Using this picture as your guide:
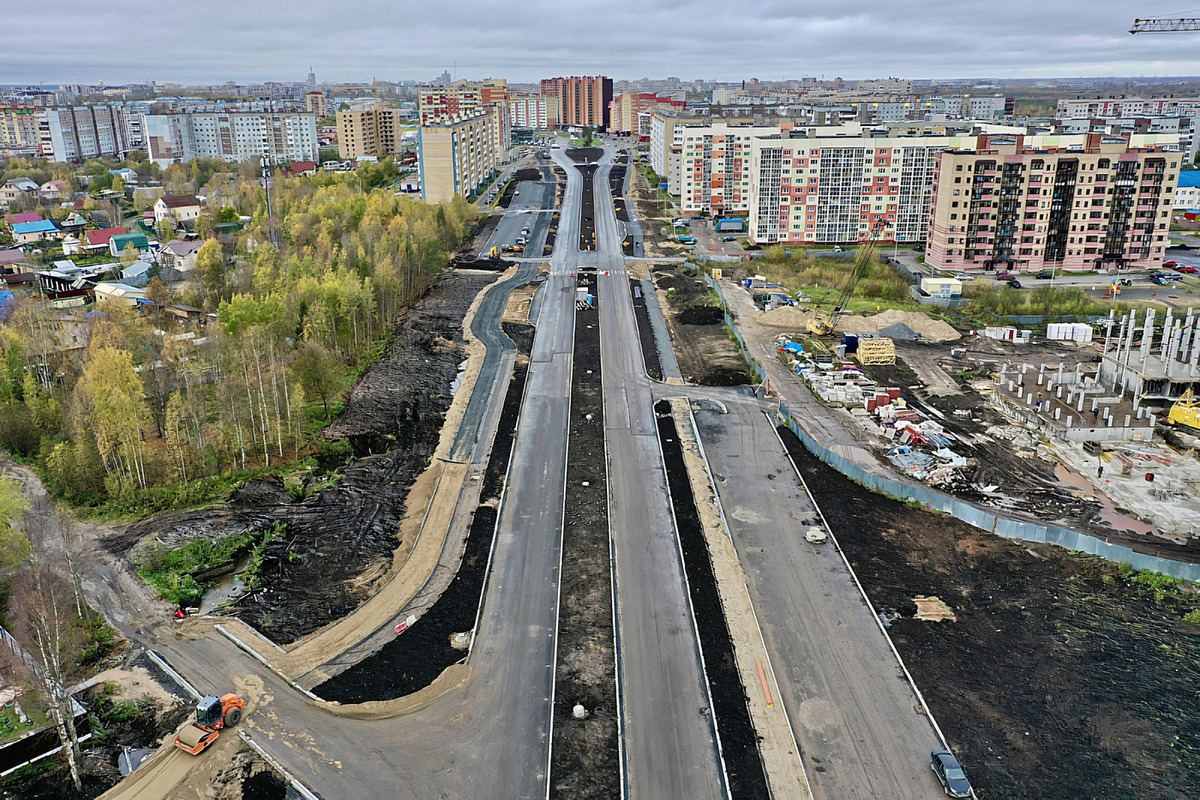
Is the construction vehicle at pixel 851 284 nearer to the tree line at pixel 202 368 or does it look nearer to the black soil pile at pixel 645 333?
the black soil pile at pixel 645 333

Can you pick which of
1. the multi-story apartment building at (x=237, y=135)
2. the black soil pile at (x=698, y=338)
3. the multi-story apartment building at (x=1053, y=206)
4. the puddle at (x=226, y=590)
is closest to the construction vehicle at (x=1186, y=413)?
the black soil pile at (x=698, y=338)

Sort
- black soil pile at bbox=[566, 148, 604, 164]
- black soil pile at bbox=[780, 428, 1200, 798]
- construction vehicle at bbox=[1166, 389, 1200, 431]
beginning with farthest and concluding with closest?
black soil pile at bbox=[566, 148, 604, 164], construction vehicle at bbox=[1166, 389, 1200, 431], black soil pile at bbox=[780, 428, 1200, 798]

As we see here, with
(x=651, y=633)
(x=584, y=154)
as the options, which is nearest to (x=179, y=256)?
(x=651, y=633)

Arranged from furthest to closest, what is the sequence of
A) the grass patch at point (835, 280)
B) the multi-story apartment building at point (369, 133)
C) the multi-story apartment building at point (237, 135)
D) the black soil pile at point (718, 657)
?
1. the multi-story apartment building at point (237, 135)
2. the multi-story apartment building at point (369, 133)
3. the grass patch at point (835, 280)
4. the black soil pile at point (718, 657)

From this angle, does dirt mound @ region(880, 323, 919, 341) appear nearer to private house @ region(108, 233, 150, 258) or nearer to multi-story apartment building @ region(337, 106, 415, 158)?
private house @ region(108, 233, 150, 258)

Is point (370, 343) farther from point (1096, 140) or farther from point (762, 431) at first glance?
point (1096, 140)

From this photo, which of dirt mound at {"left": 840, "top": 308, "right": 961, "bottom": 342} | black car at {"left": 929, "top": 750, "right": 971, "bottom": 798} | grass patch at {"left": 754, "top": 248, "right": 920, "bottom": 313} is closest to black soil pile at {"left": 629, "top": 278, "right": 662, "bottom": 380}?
grass patch at {"left": 754, "top": 248, "right": 920, "bottom": 313}
